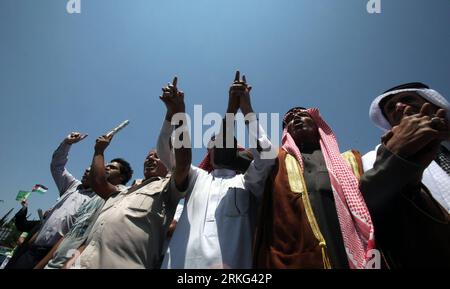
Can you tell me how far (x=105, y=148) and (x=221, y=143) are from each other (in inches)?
68.9

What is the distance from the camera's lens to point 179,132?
2.20 metres

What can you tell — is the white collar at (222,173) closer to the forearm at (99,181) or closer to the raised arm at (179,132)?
the raised arm at (179,132)

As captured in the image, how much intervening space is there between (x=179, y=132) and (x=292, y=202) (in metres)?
1.19

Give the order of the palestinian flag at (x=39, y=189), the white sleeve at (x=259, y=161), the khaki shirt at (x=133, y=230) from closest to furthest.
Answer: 1. the khaki shirt at (x=133, y=230)
2. the white sleeve at (x=259, y=161)
3. the palestinian flag at (x=39, y=189)

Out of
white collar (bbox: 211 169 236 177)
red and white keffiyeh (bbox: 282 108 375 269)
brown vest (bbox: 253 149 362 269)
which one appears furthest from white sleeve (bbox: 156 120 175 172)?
→ red and white keffiyeh (bbox: 282 108 375 269)

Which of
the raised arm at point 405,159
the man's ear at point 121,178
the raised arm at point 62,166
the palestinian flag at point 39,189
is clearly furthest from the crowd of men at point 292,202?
the palestinian flag at point 39,189

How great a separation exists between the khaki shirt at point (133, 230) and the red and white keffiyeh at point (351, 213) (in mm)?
1393

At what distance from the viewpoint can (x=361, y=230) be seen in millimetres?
1600

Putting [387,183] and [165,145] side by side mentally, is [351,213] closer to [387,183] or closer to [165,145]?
[387,183]

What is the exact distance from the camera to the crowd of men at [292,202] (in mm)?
1475

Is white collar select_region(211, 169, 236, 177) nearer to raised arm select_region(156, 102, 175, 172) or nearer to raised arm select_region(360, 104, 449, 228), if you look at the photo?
raised arm select_region(156, 102, 175, 172)

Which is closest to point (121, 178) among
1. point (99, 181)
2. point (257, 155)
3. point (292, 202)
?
point (99, 181)
